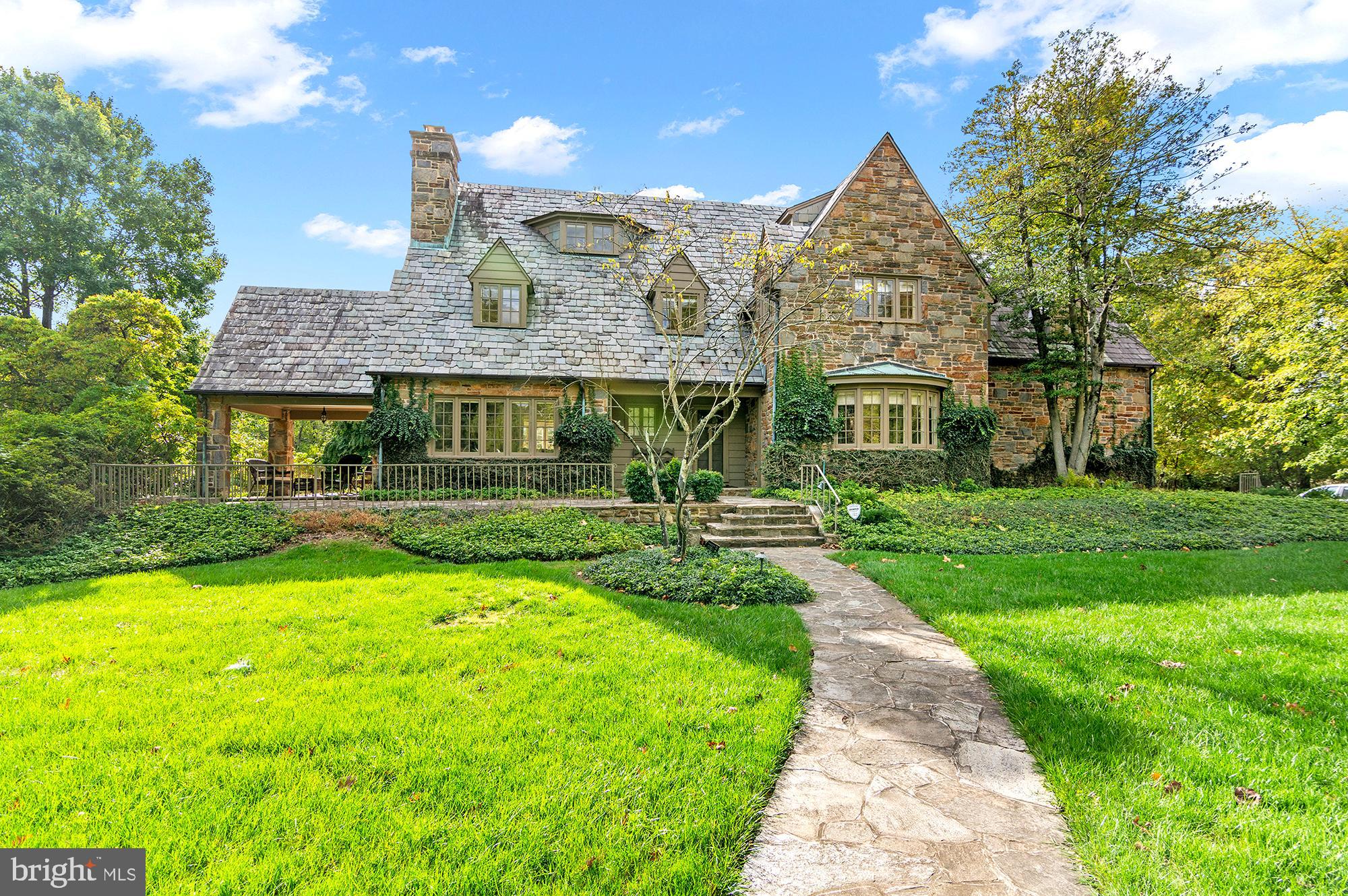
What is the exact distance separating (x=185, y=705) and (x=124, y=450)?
11092 millimetres

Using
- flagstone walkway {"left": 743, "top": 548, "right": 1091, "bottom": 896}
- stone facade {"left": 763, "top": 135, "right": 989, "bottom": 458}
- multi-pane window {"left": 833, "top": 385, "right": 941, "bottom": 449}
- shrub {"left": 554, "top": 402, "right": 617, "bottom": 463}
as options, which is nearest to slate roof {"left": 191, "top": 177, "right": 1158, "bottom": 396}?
shrub {"left": 554, "top": 402, "right": 617, "bottom": 463}

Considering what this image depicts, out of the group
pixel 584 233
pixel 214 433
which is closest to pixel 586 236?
pixel 584 233

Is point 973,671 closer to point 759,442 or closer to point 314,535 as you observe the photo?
point 314,535

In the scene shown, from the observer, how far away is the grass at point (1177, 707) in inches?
104

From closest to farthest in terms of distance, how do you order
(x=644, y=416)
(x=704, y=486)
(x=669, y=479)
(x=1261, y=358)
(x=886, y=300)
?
1. (x=669, y=479)
2. (x=704, y=486)
3. (x=886, y=300)
4. (x=644, y=416)
5. (x=1261, y=358)

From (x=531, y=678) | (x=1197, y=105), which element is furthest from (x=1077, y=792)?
(x=1197, y=105)

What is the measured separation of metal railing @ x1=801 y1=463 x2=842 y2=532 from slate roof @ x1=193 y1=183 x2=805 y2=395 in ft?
11.2

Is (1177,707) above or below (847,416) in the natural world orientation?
below

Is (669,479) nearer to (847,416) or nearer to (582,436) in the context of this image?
(582,436)

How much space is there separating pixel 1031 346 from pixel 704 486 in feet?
42.8

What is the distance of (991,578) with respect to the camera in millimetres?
8055

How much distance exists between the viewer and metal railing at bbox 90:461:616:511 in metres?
11.6

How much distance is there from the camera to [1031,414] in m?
18.9

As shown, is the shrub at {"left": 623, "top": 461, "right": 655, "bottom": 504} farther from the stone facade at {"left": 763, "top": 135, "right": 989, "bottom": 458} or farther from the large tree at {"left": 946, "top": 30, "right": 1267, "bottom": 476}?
the large tree at {"left": 946, "top": 30, "right": 1267, "bottom": 476}
